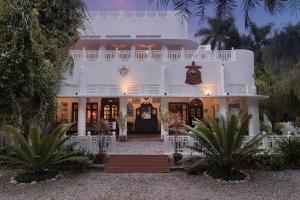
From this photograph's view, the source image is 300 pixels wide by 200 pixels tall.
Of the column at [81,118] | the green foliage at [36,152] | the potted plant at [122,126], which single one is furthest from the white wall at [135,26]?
the green foliage at [36,152]

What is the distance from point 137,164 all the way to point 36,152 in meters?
3.75

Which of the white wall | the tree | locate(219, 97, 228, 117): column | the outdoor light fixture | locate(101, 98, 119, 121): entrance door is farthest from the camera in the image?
the white wall

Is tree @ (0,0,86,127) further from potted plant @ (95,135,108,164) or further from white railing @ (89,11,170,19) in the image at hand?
white railing @ (89,11,170,19)

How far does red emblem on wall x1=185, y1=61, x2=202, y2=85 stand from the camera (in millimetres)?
20344

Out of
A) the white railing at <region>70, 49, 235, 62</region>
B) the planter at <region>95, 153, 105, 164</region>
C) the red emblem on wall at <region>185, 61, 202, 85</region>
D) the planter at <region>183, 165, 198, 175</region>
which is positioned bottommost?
the planter at <region>183, 165, 198, 175</region>

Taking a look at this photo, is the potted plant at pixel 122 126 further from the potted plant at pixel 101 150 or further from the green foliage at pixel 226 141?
the green foliage at pixel 226 141

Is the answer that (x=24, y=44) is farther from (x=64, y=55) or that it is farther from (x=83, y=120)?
(x=83, y=120)

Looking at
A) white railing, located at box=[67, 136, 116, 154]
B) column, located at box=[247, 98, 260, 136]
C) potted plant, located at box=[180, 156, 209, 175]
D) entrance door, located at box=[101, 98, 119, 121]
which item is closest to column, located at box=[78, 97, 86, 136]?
entrance door, located at box=[101, 98, 119, 121]

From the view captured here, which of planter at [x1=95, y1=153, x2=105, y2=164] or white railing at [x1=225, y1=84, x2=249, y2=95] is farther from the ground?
white railing at [x1=225, y1=84, x2=249, y2=95]

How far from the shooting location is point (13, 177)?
9.75 m

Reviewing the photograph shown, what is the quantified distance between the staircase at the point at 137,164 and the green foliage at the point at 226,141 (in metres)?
1.85

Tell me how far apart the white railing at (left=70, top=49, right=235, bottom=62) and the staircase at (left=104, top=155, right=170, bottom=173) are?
33.1 ft

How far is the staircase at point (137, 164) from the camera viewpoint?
35.8 feet

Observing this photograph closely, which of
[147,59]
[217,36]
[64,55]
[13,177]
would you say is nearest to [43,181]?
[13,177]
